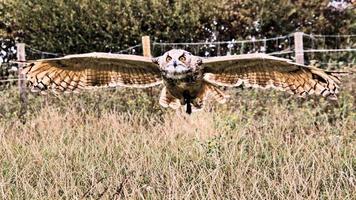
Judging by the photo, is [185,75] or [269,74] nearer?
[185,75]

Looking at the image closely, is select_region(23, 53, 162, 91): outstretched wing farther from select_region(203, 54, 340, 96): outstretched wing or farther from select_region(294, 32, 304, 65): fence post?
select_region(294, 32, 304, 65): fence post

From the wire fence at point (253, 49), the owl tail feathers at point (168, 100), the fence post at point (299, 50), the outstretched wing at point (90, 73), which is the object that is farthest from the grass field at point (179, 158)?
the wire fence at point (253, 49)

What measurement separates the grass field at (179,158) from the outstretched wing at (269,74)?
44cm

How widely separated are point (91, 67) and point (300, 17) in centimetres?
770

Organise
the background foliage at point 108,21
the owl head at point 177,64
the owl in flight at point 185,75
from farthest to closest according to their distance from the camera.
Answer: the background foliage at point 108,21, the owl in flight at point 185,75, the owl head at point 177,64

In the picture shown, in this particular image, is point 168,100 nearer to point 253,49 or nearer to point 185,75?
point 185,75

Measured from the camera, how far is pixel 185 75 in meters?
2.63

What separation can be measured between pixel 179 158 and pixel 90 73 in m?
0.97

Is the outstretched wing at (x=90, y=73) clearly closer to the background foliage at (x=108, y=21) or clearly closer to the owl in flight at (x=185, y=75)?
the owl in flight at (x=185, y=75)

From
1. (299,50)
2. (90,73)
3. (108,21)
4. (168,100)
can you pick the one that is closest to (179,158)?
(168,100)

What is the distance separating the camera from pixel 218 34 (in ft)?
33.2

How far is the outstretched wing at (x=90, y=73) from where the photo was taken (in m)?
2.93

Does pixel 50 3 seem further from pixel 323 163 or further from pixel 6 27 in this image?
pixel 323 163

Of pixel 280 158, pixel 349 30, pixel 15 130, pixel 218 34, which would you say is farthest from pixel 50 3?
pixel 280 158
